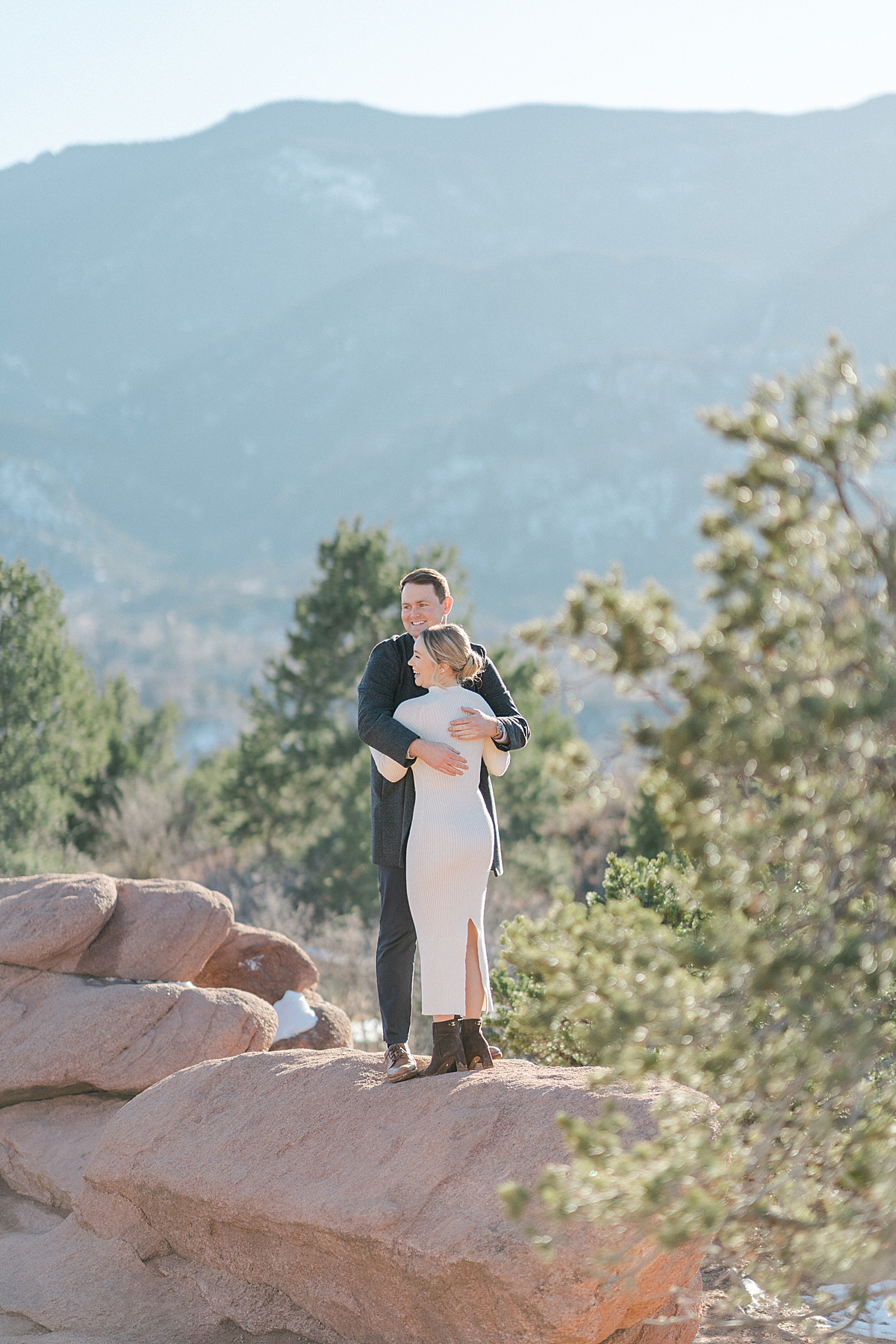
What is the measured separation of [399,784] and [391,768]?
0.17 metres

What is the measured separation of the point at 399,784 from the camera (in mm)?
4625

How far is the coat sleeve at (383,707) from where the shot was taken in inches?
174

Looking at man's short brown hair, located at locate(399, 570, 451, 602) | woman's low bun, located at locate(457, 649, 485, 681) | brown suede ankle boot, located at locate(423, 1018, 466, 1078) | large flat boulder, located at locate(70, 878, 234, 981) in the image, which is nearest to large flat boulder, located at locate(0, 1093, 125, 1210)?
large flat boulder, located at locate(70, 878, 234, 981)

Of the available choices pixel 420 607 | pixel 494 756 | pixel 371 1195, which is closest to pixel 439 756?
pixel 494 756

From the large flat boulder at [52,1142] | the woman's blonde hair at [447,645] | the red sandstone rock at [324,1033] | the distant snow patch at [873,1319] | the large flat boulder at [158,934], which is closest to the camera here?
the woman's blonde hair at [447,645]

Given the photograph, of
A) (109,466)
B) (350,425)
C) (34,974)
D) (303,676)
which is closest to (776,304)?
(350,425)

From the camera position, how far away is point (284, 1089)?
505 cm

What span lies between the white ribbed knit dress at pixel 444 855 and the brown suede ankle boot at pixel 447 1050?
0.57 feet

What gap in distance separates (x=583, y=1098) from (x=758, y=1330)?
1569 millimetres

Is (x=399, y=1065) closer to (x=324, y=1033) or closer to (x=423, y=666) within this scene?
(x=423, y=666)

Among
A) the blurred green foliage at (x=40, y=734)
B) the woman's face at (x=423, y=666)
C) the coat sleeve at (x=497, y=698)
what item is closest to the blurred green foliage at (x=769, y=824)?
the woman's face at (x=423, y=666)

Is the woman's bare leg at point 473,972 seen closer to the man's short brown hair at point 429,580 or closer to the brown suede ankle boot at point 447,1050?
the brown suede ankle boot at point 447,1050

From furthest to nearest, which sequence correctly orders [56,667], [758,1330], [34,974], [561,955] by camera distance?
[56,667]
[34,974]
[758,1330]
[561,955]

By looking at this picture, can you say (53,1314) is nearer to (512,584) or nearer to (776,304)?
(512,584)
